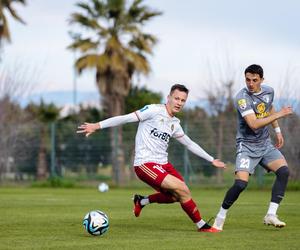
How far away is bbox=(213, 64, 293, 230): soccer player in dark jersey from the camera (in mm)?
11055

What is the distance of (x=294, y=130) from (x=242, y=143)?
17331mm

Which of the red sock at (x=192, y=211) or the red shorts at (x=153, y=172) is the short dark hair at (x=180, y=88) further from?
the red sock at (x=192, y=211)

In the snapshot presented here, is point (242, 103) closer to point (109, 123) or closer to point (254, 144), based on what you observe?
point (254, 144)

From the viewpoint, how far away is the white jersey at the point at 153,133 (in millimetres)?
11312

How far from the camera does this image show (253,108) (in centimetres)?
1121

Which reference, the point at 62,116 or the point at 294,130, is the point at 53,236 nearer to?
the point at 294,130

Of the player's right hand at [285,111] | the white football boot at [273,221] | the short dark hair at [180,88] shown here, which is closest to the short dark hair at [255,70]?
the player's right hand at [285,111]

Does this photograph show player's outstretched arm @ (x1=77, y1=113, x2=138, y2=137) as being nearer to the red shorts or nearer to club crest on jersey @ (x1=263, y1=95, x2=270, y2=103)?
the red shorts

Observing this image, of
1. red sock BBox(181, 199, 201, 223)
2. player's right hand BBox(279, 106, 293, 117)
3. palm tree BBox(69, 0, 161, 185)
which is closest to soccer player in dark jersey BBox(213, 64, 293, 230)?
red sock BBox(181, 199, 201, 223)

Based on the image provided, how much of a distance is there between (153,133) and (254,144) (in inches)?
52.3

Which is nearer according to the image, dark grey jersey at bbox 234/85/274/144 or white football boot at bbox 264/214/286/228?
white football boot at bbox 264/214/286/228

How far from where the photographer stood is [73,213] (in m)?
14.6

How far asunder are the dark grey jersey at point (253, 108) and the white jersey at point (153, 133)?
0.89 metres

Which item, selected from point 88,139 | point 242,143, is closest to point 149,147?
point 242,143
